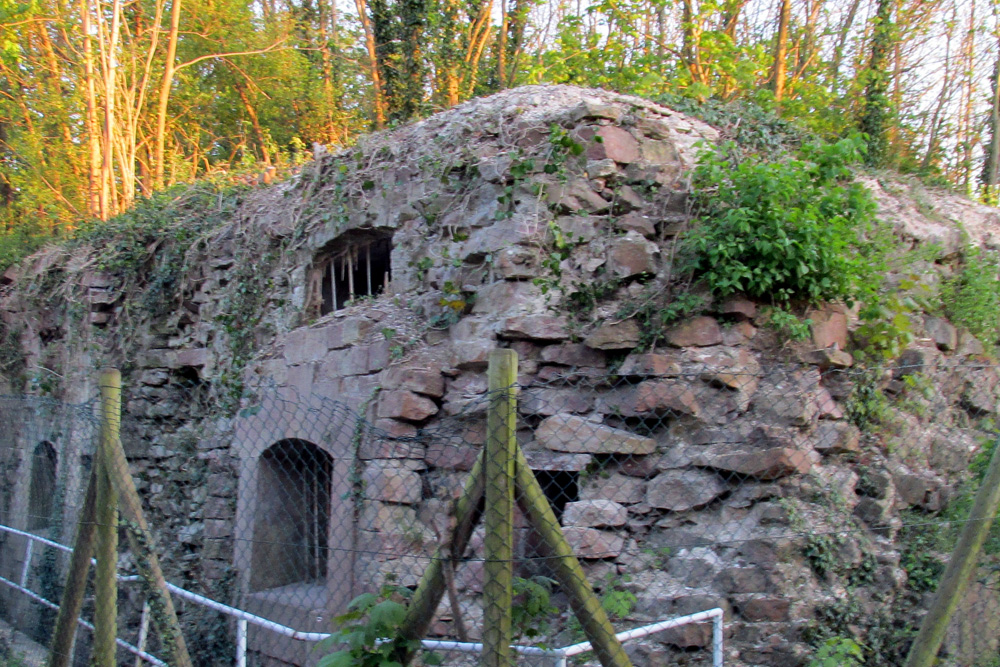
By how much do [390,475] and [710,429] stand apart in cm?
192

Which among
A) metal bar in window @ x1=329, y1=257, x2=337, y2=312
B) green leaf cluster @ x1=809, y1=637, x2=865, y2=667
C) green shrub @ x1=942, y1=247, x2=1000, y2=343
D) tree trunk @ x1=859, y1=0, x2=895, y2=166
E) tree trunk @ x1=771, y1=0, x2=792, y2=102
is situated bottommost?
green leaf cluster @ x1=809, y1=637, x2=865, y2=667

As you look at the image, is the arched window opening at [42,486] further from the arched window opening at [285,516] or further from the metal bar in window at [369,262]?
the metal bar in window at [369,262]

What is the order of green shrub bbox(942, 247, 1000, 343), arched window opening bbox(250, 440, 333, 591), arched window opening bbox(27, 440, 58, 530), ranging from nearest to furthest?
1. arched window opening bbox(250, 440, 333, 591)
2. green shrub bbox(942, 247, 1000, 343)
3. arched window opening bbox(27, 440, 58, 530)

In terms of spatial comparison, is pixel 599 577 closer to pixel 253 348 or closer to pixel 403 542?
pixel 403 542

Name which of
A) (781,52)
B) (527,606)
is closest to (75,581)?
(527,606)

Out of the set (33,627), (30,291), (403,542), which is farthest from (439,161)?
(30,291)

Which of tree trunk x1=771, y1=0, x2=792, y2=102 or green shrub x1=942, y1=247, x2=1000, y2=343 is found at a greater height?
tree trunk x1=771, y1=0, x2=792, y2=102

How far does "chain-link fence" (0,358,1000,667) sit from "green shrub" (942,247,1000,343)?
519 mm

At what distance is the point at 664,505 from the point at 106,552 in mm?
2836

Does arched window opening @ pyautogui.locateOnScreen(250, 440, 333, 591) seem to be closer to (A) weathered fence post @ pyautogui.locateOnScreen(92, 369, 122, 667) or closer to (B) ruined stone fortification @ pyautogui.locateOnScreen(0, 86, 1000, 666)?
(B) ruined stone fortification @ pyautogui.locateOnScreen(0, 86, 1000, 666)

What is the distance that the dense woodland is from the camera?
1118cm

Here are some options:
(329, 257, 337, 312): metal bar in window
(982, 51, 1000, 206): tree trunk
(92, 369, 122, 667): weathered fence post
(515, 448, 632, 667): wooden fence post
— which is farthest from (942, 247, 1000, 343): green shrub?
(982, 51, 1000, 206): tree trunk

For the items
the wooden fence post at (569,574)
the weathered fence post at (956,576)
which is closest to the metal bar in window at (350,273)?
the wooden fence post at (569,574)

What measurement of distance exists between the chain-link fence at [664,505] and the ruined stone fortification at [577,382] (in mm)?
17
